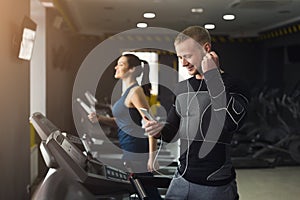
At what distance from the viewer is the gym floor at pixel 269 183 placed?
191 inches

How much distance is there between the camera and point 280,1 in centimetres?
554

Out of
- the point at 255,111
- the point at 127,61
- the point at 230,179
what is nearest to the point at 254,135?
the point at 255,111

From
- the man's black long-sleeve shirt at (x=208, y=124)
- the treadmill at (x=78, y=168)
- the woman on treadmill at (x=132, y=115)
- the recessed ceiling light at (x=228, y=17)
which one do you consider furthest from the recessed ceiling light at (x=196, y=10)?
the treadmill at (x=78, y=168)

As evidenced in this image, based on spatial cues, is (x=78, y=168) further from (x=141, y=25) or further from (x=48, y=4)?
(x=141, y=25)

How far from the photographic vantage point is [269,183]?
5.46 meters

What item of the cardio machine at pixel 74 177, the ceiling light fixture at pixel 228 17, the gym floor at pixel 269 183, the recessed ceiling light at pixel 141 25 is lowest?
the gym floor at pixel 269 183

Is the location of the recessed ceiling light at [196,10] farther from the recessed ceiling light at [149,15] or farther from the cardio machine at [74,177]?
the cardio machine at [74,177]

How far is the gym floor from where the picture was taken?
484cm

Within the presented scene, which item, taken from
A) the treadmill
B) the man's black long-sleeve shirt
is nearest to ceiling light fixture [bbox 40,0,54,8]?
the treadmill

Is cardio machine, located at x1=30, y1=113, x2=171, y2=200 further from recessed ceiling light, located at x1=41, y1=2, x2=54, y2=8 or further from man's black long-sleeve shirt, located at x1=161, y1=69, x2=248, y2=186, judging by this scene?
recessed ceiling light, located at x1=41, y1=2, x2=54, y2=8

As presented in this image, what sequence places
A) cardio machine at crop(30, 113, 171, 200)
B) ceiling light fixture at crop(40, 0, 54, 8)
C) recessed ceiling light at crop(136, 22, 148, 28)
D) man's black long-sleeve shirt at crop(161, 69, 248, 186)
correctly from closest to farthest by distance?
1. cardio machine at crop(30, 113, 171, 200)
2. man's black long-sleeve shirt at crop(161, 69, 248, 186)
3. ceiling light fixture at crop(40, 0, 54, 8)
4. recessed ceiling light at crop(136, 22, 148, 28)

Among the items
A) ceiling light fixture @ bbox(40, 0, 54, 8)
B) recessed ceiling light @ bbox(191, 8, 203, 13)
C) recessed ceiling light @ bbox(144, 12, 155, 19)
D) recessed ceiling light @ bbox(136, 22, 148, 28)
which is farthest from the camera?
recessed ceiling light @ bbox(136, 22, 148, 28)

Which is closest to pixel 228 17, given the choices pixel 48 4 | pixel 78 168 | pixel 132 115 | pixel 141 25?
pixel 141 25

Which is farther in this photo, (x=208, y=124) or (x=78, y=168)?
(x=208, y=124)
